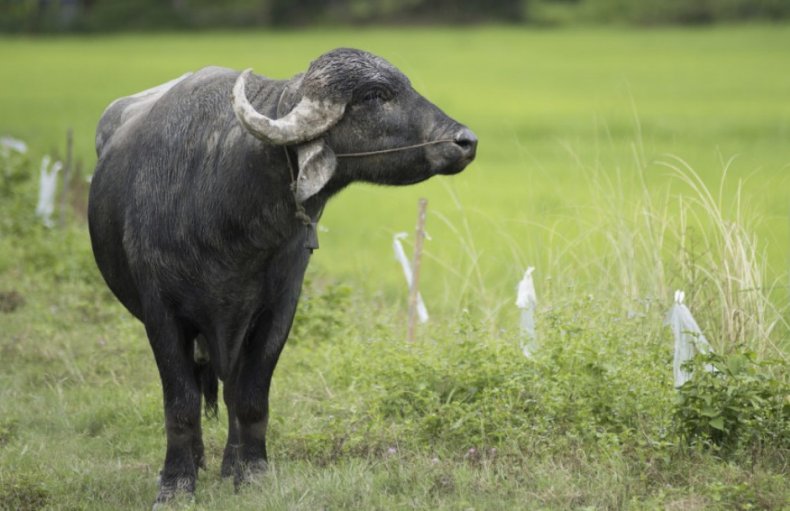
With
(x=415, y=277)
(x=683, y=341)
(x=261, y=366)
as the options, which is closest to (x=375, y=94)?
(x=261, y=366)

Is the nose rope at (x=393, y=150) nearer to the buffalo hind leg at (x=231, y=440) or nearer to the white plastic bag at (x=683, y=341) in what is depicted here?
the buffalo hind leg at (x=231, y=440)

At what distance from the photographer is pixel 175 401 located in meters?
4.97

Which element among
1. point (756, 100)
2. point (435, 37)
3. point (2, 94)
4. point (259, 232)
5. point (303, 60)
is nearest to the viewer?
point (259, 232)

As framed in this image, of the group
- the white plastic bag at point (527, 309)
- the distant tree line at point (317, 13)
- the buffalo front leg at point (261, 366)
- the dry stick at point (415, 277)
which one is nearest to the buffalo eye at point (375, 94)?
the buffalo front leg at point (261, 366)

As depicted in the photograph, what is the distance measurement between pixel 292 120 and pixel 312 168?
189mm

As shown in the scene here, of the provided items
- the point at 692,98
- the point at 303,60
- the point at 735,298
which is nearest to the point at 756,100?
the point at 692,98

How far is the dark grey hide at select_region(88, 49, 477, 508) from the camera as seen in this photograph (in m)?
4.48

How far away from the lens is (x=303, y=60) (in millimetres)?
33594

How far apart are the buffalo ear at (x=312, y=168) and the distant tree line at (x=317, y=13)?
135 ft

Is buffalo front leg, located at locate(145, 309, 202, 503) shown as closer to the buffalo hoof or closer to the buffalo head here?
the buffalo hoof

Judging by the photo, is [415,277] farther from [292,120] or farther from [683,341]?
[292,120]

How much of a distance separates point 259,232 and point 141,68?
3025 centimetres

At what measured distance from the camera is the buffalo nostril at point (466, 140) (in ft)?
14.4

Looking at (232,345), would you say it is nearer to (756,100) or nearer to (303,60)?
(756,100)
